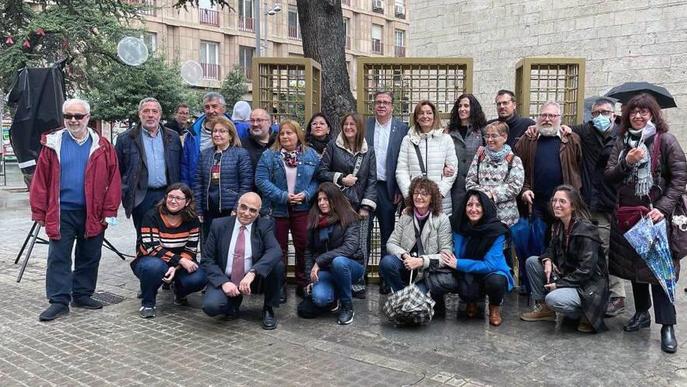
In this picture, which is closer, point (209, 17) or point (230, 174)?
point (230, 174)

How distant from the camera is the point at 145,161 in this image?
600 centimetres

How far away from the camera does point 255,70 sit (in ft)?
22.1

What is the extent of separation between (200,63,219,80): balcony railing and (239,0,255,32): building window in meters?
3.29

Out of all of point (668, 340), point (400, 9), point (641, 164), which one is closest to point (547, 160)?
point (641, 164)

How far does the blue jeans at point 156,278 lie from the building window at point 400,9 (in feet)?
147

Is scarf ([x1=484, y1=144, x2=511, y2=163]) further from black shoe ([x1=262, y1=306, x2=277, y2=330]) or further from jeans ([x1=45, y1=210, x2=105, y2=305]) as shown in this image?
jeans ([x1=45, y1=210, x2=105, y2=305])

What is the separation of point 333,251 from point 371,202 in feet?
2.32

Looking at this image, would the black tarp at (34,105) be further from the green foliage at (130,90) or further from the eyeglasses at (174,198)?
the green foliage at (130,90)

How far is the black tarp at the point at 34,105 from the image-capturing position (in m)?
7.30

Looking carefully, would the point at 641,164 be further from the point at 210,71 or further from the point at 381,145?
the point at 210,71

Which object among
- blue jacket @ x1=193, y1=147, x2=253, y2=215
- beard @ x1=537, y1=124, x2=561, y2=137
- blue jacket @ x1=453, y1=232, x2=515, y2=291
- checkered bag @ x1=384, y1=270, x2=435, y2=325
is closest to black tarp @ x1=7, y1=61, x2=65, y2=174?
blue jacket @ x1=193, y1=147, x2=253, y2=215

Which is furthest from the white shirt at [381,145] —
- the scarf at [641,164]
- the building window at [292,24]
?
the building window at [292,24]

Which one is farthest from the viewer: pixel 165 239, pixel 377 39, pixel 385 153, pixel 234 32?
pixel 377 39

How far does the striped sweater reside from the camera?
18.1 feet
